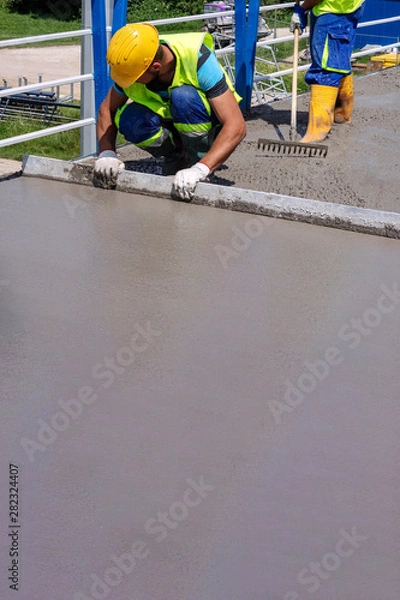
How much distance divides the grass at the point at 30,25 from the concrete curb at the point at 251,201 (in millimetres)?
16255

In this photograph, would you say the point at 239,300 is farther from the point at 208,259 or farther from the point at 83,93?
the point at 83,93

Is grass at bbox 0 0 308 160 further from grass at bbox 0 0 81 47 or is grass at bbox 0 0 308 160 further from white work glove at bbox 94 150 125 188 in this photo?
white work glove at bbox 94 150 125 188

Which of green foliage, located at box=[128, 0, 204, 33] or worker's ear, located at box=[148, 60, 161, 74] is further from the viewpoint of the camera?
green foliage, located at box=[128, 0, 204, 33]

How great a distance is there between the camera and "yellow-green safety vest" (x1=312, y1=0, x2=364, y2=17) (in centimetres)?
564

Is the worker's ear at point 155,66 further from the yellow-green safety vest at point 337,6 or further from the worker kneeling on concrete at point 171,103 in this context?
the yellow-green safety vest at point 337,6

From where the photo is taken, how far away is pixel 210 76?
14.1ft

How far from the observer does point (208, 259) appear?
12.4ft

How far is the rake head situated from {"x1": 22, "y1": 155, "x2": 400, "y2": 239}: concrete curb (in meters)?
1.32

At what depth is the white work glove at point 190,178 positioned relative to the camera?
4.21 metres

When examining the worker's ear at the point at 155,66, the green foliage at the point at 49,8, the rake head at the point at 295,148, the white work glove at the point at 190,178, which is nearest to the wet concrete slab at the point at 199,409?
A: the white work glove at the point at 190,178

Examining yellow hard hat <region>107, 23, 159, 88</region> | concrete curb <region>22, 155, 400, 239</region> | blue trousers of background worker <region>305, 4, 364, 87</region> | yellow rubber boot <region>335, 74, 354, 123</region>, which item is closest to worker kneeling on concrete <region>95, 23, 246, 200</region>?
yellow hard hat <region>107, 23, 159, 88</region>

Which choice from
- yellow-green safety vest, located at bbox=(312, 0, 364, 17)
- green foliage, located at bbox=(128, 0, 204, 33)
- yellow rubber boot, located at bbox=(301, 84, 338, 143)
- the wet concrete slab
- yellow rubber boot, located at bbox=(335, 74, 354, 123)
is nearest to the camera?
the wet concrete slab

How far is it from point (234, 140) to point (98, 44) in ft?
5.18

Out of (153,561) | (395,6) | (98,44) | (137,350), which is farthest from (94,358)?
(395,6)
